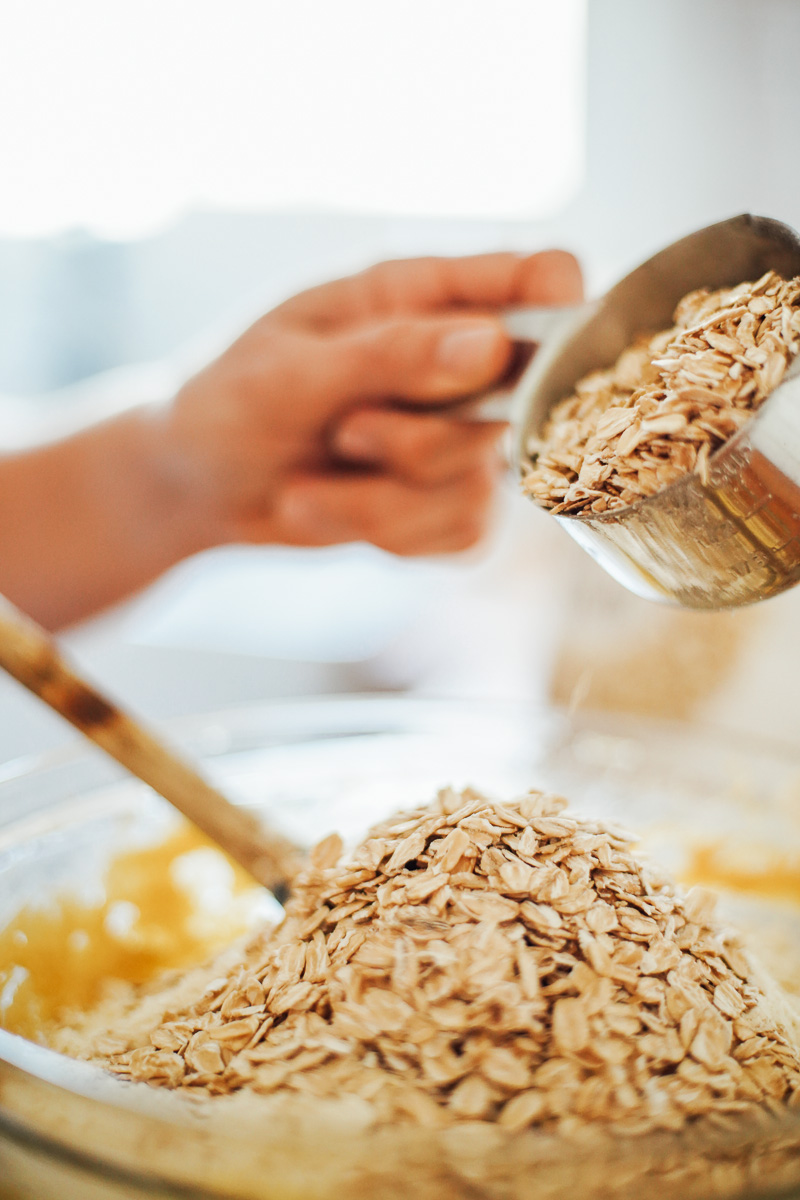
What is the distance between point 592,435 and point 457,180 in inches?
69.1

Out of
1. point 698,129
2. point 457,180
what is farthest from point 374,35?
point 698,129

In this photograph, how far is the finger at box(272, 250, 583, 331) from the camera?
635 millimetres

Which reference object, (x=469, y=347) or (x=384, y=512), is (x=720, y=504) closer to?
(x=469, y=347)

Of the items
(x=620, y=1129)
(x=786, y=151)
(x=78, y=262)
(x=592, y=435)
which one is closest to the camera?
(x=620, y=1129)

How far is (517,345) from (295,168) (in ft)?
5.19

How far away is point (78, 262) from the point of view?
192cm

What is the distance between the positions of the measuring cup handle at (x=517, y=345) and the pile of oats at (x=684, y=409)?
13 cm

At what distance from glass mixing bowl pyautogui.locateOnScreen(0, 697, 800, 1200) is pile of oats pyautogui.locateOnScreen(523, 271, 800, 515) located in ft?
0.70

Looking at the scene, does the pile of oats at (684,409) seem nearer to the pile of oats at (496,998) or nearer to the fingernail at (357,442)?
the pile of oats at (496,998)

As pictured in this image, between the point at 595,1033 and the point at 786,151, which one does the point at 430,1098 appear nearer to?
the point at 595,1033

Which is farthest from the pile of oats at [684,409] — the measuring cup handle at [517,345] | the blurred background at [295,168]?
the blurred background at [295,168]

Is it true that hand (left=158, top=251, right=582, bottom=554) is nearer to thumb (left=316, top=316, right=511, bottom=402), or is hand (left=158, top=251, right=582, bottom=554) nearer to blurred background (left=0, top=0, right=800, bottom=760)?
thumb (left=316, top=316, right=511, bottom=402)

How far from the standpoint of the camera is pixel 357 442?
70 centimetres

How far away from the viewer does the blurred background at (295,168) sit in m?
1.66
